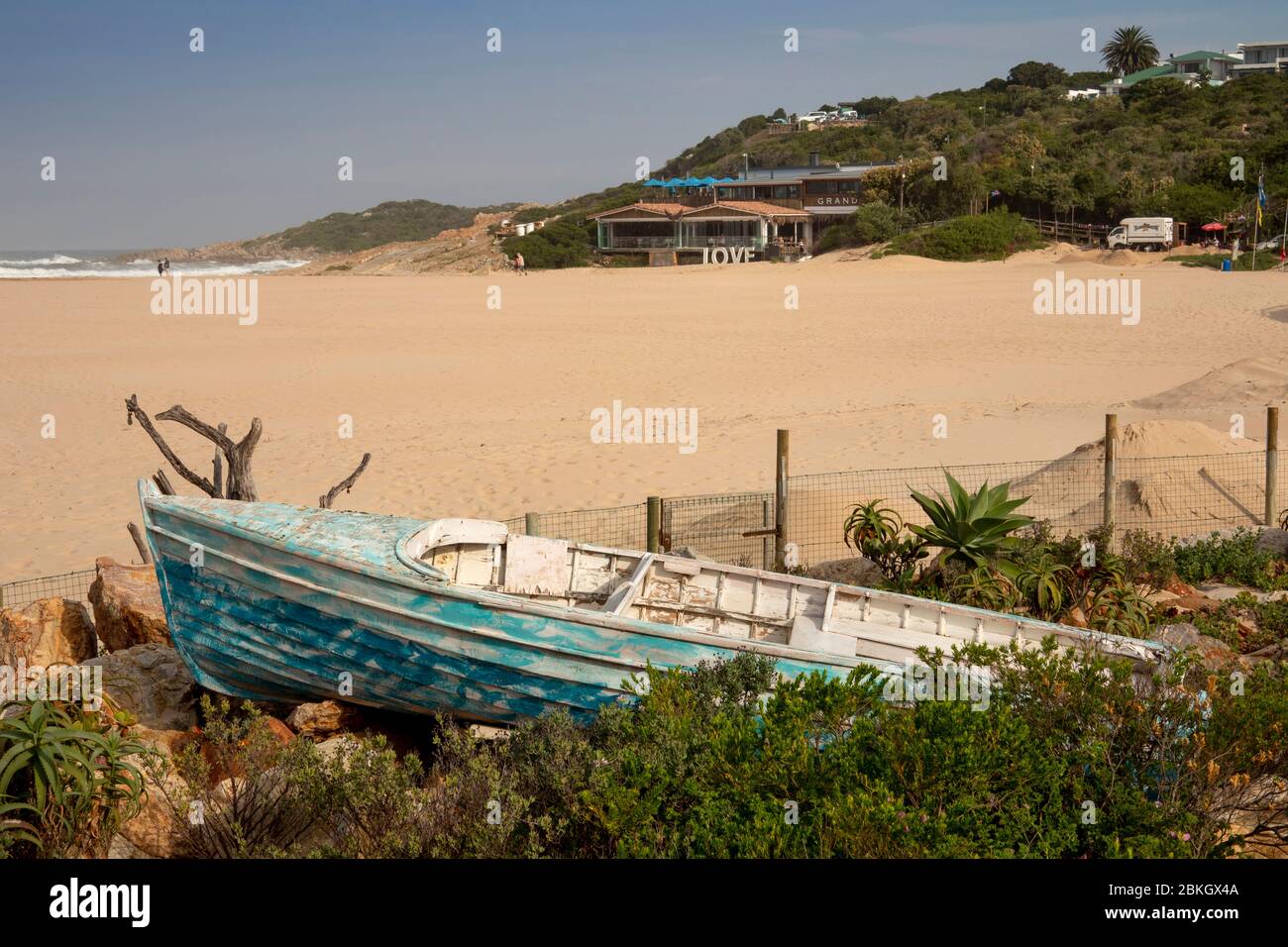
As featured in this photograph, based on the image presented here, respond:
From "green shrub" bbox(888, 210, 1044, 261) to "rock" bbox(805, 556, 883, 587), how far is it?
1715 inches

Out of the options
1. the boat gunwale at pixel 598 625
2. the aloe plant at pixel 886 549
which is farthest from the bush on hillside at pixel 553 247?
the boat gunwale at pixel 598 625

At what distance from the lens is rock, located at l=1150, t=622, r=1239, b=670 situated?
8041 mm

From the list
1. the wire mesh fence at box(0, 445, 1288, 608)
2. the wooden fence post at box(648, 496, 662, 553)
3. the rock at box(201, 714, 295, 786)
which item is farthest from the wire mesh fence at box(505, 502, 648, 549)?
the rock at box(201, 714, 295, 786)

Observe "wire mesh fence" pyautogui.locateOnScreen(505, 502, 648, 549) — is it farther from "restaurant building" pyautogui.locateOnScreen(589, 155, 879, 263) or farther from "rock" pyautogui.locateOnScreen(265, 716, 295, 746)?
"restaurant building" pyautogui.locateOnScreen(589, 155, 879, 263)

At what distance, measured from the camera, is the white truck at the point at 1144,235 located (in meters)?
51.2

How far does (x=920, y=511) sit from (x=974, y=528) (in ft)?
9.62

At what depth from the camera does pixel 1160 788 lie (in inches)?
220

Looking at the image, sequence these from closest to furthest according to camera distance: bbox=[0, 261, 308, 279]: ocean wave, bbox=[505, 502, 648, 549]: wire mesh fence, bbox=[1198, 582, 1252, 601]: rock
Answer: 1. bbox=[1198, 582, 1252, 601]: rock
2. bbox=[505, 502, 648, 549]: wire mesh fence
3. bbox=[0, 261, 308, 279]: ocean wave

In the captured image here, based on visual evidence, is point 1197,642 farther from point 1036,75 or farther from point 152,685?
point 1036,75

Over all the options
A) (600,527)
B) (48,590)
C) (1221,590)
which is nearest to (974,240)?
(600,527)

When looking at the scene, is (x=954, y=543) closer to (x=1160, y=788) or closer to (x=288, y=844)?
(x=1160, y=788)

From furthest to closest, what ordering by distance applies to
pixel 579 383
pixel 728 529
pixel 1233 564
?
pixel 579 383 < pixel 728 529 < pixel 1233 564

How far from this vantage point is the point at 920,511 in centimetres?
1264
